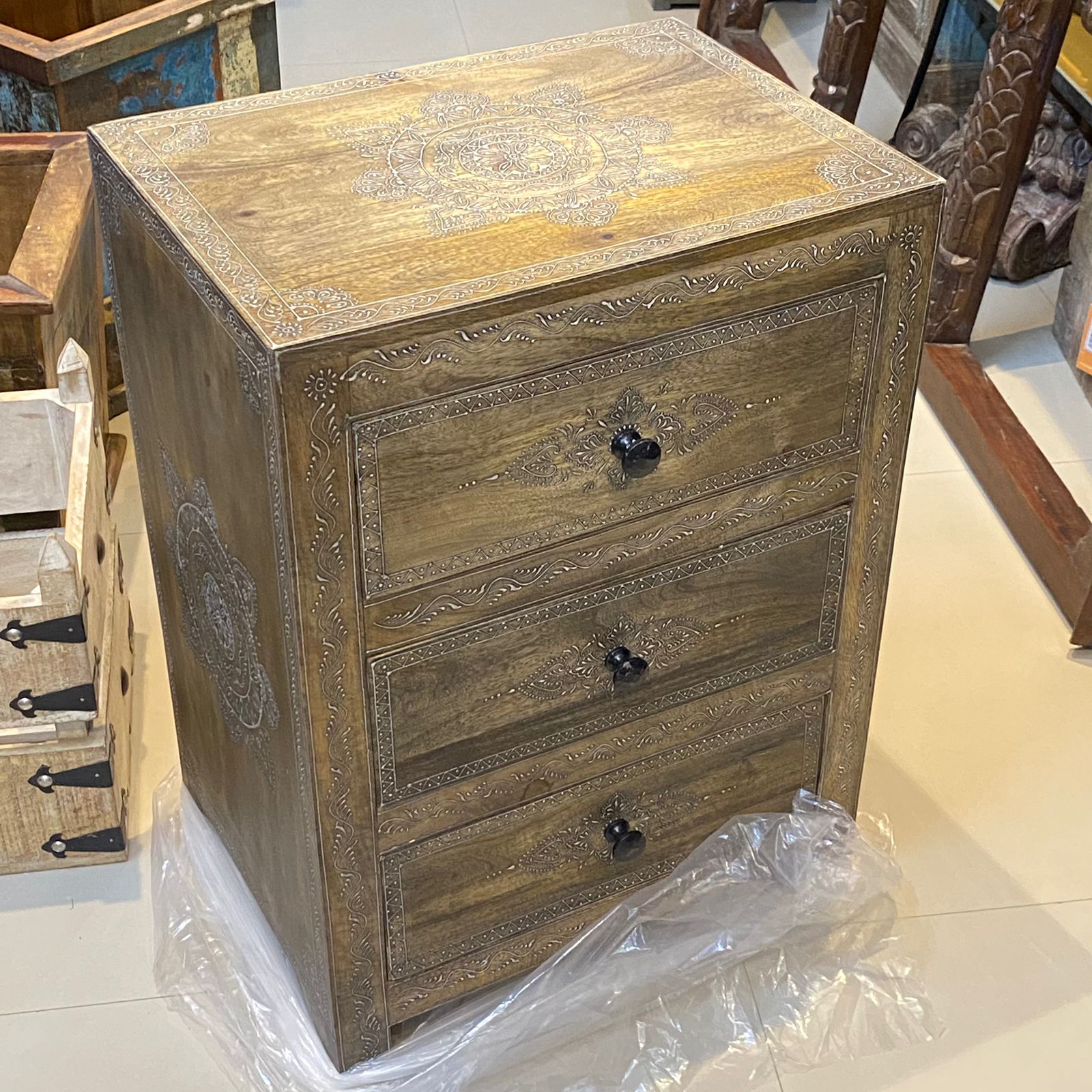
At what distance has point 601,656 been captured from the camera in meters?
1.36

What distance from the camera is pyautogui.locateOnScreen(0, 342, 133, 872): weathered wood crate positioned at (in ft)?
5.07

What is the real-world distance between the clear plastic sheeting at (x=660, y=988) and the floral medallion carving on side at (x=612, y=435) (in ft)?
1.73

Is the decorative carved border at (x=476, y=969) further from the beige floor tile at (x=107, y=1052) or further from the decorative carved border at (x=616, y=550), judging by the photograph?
the decorative carved border at (x=616, y=550)

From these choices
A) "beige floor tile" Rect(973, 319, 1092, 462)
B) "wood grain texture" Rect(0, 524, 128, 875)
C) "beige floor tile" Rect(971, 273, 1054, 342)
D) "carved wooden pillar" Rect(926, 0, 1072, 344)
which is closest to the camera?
"wood grain texture" Rect(0, 524, 128, 875)

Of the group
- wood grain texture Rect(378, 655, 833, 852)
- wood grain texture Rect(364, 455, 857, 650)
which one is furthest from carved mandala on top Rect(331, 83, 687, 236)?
wood grain texture Rect(378, 655, 833, 852)

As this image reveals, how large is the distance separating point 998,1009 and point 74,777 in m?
1.05

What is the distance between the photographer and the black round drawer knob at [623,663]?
4.45ft

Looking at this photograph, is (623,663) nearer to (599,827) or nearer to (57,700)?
(599,827)

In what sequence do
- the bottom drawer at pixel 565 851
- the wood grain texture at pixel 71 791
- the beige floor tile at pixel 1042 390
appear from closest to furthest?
1. the bottom drawer at pixel 565 851
2. the wood grain texture at pixel 71 791
3. the beige floor tile at pixel 1042 390

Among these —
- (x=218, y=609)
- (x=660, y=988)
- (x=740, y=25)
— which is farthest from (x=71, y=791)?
(x=740, y=25)

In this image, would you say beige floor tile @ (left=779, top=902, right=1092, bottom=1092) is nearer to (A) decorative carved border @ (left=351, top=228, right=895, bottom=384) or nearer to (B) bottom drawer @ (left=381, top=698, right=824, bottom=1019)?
(B) bottom drawer @ (left=381, top=698, right=824, bottom=1019)

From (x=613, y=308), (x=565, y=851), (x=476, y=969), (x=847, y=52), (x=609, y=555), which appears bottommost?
(x=476, y=969)

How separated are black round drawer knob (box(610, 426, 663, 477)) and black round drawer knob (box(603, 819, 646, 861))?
442mm

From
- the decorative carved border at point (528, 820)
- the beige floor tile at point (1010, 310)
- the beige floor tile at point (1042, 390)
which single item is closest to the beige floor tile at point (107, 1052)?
the decorative carved border at point (528, 820)
